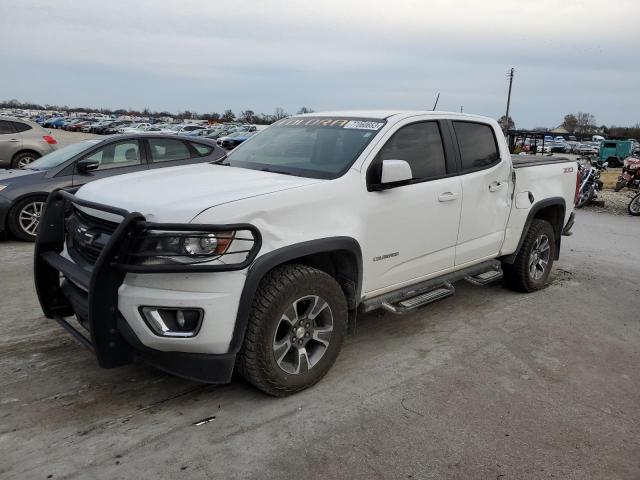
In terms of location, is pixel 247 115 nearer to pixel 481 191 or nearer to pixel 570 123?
pixel 570 123

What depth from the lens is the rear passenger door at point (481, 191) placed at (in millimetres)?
4652

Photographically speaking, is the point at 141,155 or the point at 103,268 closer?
the point at 103,268

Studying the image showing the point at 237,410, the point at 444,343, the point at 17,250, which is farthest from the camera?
the point at 17,250

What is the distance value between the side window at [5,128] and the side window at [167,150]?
7.13 meters

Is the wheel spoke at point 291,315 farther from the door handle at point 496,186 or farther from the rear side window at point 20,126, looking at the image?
the rear side window at point 20,126

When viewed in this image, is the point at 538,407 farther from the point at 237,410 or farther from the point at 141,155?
the point at 141,155

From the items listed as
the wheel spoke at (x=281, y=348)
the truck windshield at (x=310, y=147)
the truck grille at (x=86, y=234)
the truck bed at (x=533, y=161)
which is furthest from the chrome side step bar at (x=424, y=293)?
the truck grille at (x=86, y=234)

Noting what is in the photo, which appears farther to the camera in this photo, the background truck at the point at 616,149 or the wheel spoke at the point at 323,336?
the background truck at the point at 616,149

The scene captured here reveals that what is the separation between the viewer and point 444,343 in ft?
14.8

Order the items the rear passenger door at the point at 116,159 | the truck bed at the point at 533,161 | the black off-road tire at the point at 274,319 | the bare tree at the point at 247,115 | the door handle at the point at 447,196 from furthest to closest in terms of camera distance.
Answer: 1. the bare tree at the point at 247,115
2. the rear passenger door at the point at 116,159
3. the truck bed at the point at 533,161
4. the door handle at the point at 447,196
5. the black off-road tire at the point at 274,319

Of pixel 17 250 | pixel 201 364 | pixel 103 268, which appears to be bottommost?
pixel 17 250

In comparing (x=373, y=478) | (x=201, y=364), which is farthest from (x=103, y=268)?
(x=373, y=478)

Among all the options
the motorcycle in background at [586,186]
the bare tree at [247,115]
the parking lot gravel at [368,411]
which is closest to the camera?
the parking lot gravel at [368,411]

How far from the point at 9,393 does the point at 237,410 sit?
146 cm
